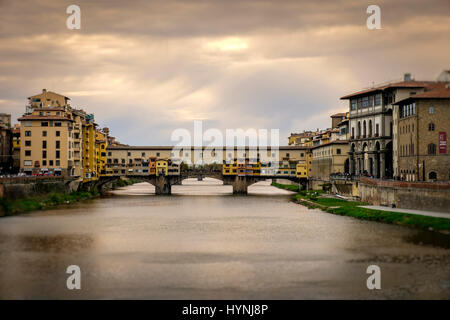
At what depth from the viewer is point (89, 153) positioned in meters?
82.9

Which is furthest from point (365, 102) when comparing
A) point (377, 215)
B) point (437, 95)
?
point (377, 215)

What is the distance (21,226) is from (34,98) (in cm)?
4661

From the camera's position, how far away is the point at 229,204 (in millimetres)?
66125

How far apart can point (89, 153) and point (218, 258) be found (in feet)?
190

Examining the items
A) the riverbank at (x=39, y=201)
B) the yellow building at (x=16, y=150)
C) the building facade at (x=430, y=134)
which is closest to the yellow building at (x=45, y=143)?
the riverbank at (x=39, y=201)

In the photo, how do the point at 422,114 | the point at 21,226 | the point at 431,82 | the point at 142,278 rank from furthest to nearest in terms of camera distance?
the point at 431,82 < the point at 422,114 < the point at 21,226 < the point at 142,278

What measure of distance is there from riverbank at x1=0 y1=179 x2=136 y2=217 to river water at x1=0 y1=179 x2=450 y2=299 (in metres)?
2.61

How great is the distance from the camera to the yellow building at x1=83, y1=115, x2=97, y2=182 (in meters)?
80.3

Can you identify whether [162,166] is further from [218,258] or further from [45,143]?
[218,258]

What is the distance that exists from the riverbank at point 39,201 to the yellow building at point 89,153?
4.55 meters

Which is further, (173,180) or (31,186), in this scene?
(173,180)

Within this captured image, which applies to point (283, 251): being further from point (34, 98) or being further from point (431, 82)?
point (34, 98)

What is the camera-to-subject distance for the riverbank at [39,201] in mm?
48969
